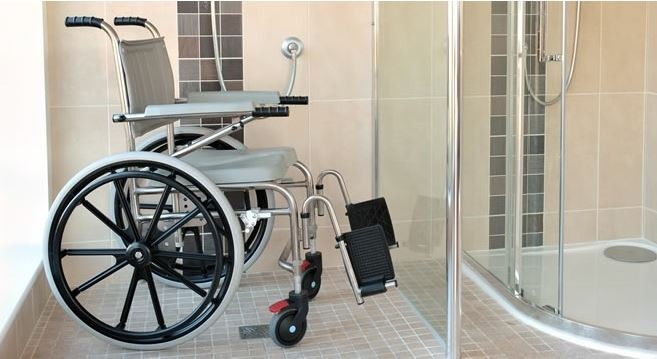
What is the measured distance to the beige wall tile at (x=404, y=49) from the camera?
290 cm

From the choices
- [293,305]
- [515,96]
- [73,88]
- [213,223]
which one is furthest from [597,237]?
[73,88]

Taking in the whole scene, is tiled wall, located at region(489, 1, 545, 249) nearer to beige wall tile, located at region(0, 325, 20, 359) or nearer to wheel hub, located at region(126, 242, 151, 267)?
wheel hub, located at region(126, 242, 151, 267)

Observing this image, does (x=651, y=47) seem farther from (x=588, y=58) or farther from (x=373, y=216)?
(x=373, y=216)

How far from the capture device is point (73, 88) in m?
3.37

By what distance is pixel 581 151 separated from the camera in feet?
12.3

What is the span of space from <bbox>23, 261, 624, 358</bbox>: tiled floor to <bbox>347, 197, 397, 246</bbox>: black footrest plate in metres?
0.13

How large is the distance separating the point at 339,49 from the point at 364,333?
114 centimetres

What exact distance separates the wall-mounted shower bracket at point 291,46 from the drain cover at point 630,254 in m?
1.41

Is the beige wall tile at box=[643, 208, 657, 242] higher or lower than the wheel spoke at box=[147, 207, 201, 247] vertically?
lower

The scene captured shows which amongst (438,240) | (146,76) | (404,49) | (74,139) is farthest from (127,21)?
(438,240)

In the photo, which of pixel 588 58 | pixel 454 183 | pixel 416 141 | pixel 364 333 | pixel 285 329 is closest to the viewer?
pixel 454 183

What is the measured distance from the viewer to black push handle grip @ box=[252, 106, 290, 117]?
8.61 feet

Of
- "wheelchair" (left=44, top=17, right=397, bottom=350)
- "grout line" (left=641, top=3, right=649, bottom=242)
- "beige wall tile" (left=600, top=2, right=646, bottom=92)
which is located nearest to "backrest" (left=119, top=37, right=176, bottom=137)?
"wheelchair" (left=44, top=17, right=397, bottom=350)

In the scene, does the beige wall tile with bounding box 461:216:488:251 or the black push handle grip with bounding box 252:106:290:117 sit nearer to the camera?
the black push handle grip with bounding box 252:106:290:117
